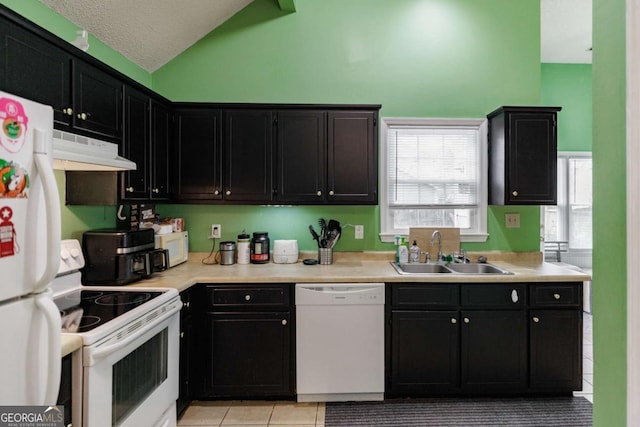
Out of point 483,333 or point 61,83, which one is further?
point 483,333

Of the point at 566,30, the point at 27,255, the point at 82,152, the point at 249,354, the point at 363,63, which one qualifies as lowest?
the point at 249,354

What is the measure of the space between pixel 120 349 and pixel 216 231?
163 cm

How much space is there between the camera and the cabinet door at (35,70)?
141 cm

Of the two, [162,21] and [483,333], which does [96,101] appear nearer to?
[162,21]

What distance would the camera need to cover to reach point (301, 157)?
9.09 feet

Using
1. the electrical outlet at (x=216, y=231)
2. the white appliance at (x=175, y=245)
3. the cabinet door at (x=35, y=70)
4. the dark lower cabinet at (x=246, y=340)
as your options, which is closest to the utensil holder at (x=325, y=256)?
the dark lower cabinet at (x=246, y=340)

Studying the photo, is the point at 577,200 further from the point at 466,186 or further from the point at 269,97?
the point at 269,97

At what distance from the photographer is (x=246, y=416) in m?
2.32

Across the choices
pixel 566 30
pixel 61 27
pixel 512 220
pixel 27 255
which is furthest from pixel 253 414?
pixel 566 30

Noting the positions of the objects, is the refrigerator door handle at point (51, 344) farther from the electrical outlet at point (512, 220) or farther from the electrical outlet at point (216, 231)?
the electrical outlet at point (512, 220)

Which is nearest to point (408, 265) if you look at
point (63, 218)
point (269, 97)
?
point (269, 97)

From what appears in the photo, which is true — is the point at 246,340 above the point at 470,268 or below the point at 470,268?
below

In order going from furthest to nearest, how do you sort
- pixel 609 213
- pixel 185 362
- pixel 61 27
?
pixel 185 362 → pixel 61 27 → pixel 609 213

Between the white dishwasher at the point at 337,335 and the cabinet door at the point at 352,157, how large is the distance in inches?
30.4
